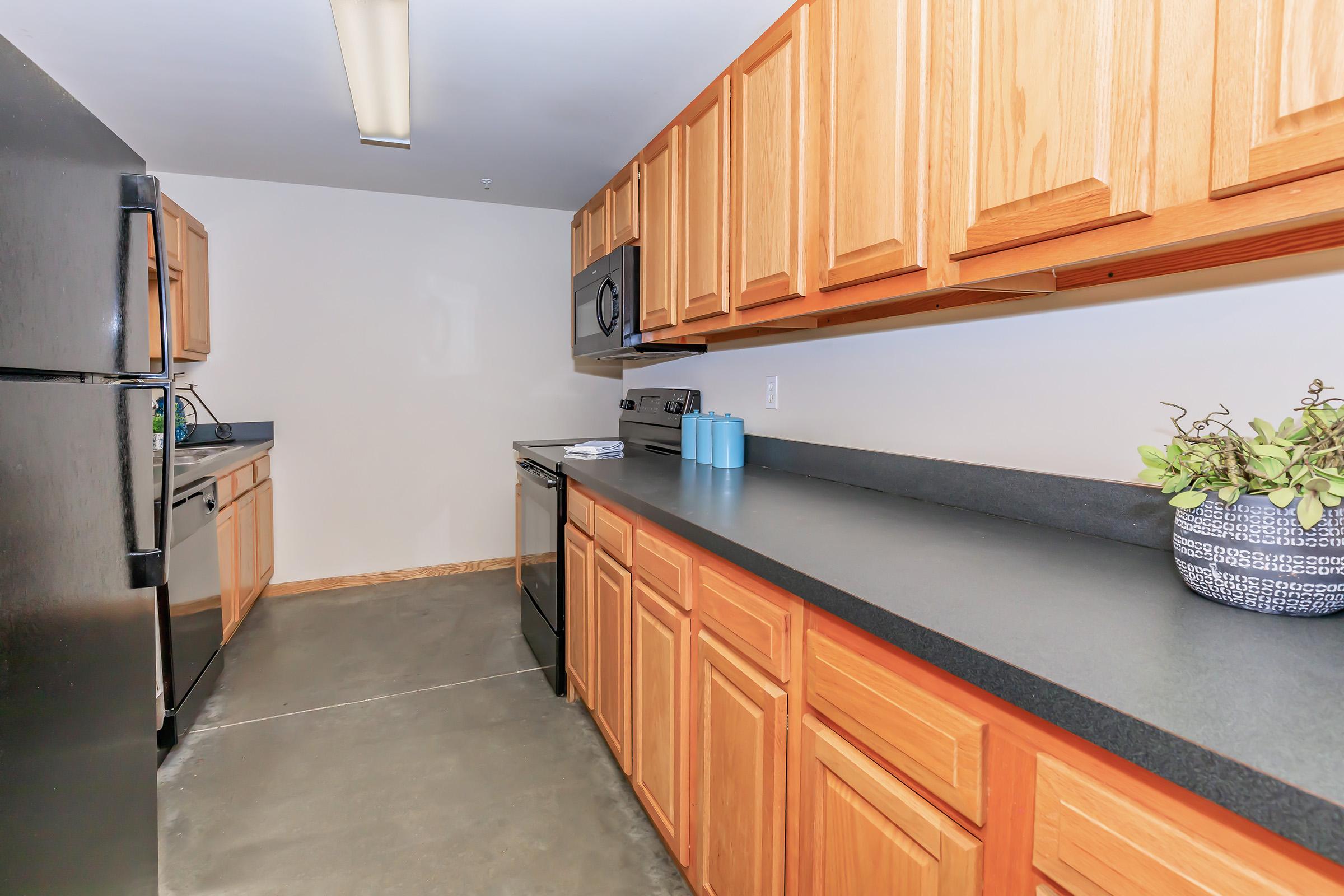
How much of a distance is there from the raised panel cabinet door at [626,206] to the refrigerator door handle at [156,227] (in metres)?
1.65

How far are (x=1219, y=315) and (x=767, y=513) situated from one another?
85cm

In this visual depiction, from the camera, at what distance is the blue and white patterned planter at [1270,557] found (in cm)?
71

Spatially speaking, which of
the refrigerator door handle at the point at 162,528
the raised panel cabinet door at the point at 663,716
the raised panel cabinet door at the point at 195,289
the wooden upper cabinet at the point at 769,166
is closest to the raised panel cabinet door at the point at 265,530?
the raised panel cabinet door at the point at 195,289

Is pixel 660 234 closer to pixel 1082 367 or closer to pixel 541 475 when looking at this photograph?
pixel 541 475

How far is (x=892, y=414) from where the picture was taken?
5.55ft

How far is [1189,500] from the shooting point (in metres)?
0.78

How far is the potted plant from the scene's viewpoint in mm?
703

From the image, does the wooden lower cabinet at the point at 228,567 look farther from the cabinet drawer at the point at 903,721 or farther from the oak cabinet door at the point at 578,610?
the cabinet drawer at the point at 903,721

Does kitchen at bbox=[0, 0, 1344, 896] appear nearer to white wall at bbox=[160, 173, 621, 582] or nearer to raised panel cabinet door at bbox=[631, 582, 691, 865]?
raised panel cabinet door at bbox=[631, 582, 691, 865]

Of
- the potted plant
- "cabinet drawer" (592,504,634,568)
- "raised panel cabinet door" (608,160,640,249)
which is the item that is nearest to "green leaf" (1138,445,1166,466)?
the potted plant

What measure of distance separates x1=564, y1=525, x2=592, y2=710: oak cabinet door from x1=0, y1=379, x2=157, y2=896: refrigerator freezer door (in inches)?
44.9

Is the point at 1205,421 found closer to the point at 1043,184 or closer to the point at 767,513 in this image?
the point at 1043,184

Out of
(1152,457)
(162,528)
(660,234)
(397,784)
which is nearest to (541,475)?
(660,234)

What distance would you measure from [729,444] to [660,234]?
82cm
